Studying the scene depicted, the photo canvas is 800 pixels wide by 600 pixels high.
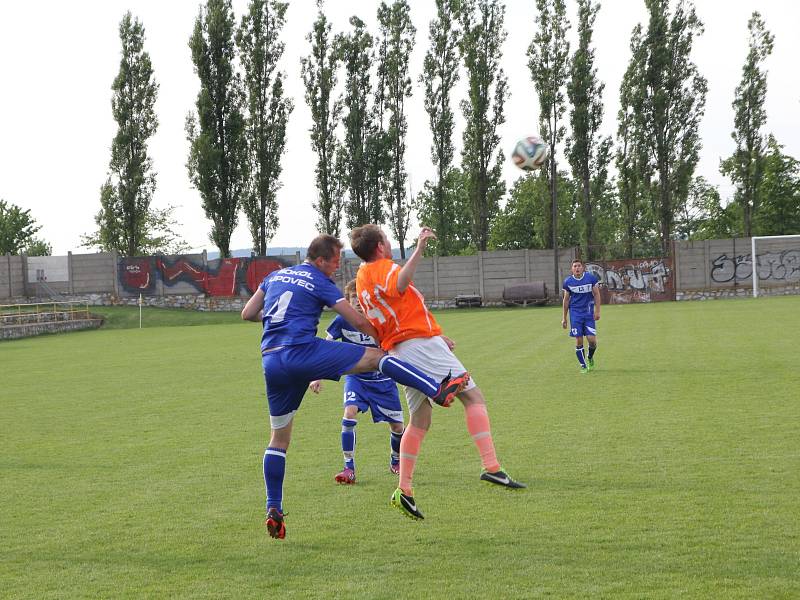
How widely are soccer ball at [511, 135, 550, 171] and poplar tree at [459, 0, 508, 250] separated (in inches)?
1582

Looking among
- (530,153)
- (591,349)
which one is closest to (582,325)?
(591,349)

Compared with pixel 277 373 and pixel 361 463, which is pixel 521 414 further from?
pixel 277 373

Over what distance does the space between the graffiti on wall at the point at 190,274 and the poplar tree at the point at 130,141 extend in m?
3.45

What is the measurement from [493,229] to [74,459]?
270ft

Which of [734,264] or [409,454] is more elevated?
[734,264]

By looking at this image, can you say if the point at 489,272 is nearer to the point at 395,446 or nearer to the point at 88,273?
the point at 88,273

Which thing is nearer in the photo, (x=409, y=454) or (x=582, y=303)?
(x=409, y=454)

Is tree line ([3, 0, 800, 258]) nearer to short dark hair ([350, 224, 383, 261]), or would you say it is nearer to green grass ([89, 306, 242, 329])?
green grass ([89, 306, 242, 329])

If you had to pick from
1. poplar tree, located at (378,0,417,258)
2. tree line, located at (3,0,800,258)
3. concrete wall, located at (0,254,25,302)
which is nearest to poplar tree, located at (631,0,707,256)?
tree line, located at (3,0,800,258)

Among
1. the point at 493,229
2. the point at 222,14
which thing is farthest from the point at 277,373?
the point at 493,229

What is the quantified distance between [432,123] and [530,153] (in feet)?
141

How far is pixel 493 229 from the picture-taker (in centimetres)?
Answer: 8994

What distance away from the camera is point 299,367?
18.8 feet

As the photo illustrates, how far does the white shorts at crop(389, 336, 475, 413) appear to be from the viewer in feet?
20.2
